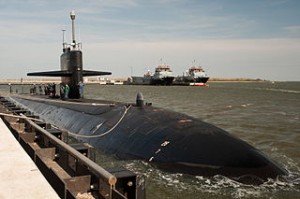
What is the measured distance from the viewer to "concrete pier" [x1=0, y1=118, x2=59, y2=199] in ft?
14.9

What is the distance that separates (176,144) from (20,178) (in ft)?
13.0

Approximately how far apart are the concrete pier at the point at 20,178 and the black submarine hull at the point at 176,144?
2.90 meters

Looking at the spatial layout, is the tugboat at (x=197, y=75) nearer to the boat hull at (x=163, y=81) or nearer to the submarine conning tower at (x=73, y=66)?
the boat hull at (x=163, y=81)

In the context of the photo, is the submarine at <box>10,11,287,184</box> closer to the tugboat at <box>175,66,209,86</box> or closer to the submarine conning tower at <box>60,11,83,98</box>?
the submarine conning tower at <box>60,11,83,98</box>

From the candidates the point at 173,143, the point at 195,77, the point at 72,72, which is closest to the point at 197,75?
the point at 195,77

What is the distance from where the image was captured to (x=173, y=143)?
8094 millimetres

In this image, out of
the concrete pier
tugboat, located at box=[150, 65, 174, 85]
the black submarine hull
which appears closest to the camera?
the concrete pier

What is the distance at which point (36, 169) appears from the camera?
18.4 ft

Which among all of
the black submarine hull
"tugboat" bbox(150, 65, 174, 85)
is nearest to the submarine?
the black submarine hull

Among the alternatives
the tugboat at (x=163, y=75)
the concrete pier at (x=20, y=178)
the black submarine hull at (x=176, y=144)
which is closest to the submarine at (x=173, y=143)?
the black submarine hull at (x=176, y=144)

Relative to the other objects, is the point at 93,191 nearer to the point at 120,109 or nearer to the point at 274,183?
the point at 274,183

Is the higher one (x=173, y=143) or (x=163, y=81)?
(x=163, y=81)

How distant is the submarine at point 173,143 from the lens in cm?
724

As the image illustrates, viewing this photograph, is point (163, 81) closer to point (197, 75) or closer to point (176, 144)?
point (197, 75)
